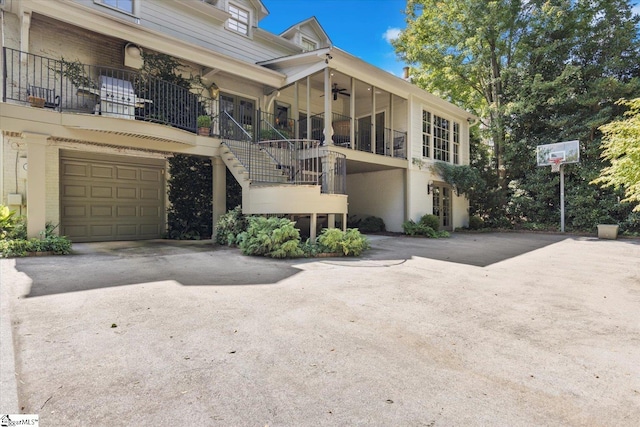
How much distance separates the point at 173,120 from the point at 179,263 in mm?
5009

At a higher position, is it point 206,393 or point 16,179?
point 16,179

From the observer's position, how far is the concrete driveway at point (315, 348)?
1989 mm

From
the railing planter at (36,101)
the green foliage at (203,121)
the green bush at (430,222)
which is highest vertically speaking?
the green foliage at (203,121)

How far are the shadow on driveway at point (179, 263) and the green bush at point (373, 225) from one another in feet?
13.6

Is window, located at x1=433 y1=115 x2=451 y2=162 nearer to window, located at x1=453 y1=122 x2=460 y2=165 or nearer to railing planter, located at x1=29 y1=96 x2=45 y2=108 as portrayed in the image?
window, located at x1=453 y1=122 x2=460 y2=165

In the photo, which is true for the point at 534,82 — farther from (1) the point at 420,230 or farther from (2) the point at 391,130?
(1) the point at 420,230

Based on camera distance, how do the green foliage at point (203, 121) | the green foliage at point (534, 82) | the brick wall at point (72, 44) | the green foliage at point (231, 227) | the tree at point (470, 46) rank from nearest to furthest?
the brick wall at point (72, 44) < the green foliage at point (231, 227) < the green foliage at point (203, 121) < the green foliage at point (534, 82) < the tree at point (470, 46)

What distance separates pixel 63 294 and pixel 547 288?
262 inches

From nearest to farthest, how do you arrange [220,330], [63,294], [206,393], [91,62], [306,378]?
[206,393] < [306,378] < [220,330] < [63,294] < [91,62]

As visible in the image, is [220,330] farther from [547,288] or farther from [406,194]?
[406,194]

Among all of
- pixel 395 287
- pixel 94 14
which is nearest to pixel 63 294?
pixel 395 287

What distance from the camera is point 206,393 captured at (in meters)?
2.13

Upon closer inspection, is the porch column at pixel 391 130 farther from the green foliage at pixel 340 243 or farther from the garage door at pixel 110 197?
the garage door at pixel 110 197

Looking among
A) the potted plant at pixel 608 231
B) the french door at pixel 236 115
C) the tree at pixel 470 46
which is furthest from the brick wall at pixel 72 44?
the potted plant at pixel 608 231
